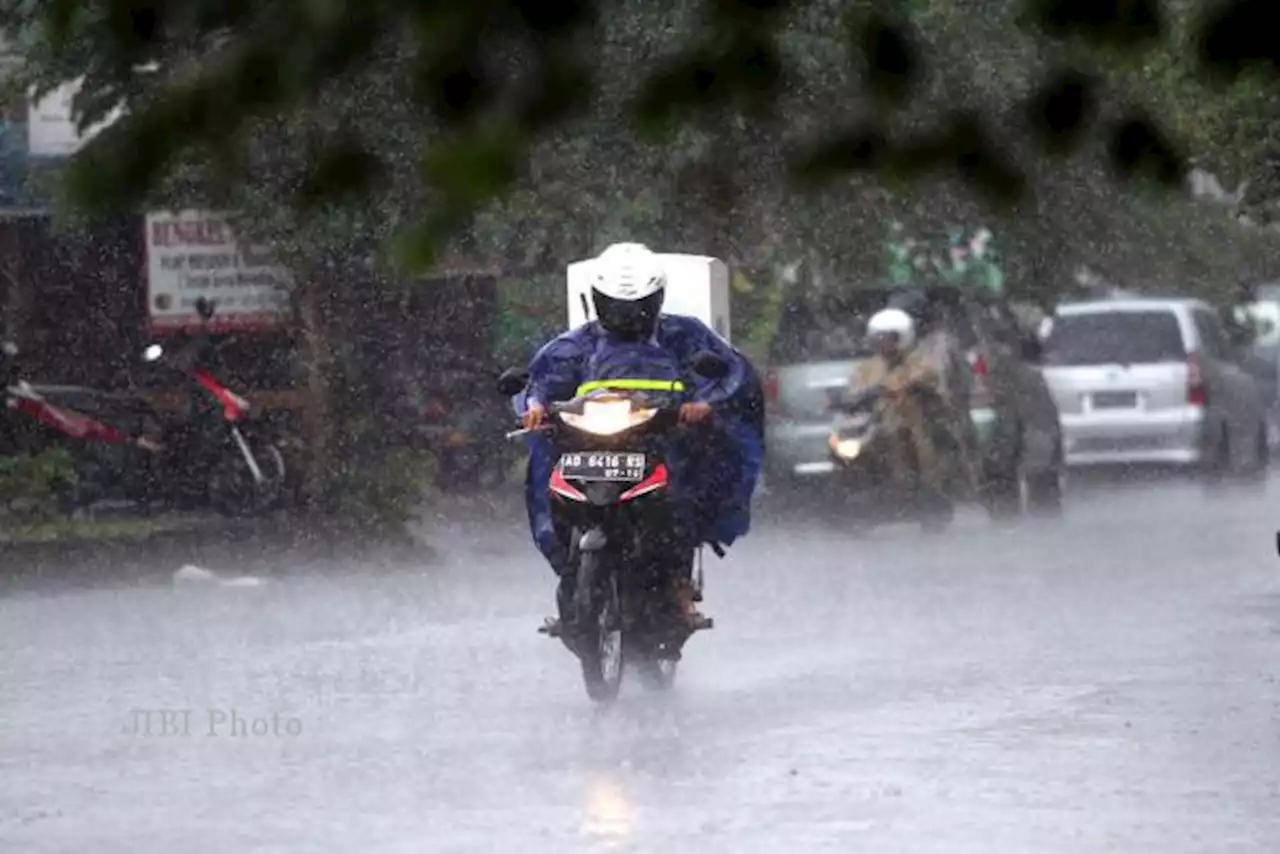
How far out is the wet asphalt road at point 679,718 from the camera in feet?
29.4

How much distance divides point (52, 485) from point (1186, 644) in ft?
29.7

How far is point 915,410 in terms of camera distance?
23.1 m

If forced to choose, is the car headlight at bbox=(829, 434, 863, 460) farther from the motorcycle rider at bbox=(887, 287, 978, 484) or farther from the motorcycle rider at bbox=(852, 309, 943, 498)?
the motorcycle rider at bbox=(887, 287, 978, 484)

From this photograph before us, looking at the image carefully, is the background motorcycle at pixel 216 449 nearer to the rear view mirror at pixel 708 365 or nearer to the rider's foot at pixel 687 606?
the rider's foot at pixel 687 606

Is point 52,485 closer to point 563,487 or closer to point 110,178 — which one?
point 563,487

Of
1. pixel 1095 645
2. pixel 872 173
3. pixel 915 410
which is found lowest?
pixel 915 410

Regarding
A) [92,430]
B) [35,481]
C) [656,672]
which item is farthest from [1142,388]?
[656,672]

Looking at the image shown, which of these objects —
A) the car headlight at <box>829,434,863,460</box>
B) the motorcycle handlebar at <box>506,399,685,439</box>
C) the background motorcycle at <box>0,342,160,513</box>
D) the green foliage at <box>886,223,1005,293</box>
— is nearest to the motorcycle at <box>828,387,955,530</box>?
the car headlight at <box>829,434,863,460</box>

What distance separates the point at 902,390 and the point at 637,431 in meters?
11.1

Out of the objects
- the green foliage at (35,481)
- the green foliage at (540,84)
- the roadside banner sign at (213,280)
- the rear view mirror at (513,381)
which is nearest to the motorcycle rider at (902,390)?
the roadside banner sign at (213,280)

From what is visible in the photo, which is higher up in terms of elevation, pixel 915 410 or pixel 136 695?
pixel 136 695

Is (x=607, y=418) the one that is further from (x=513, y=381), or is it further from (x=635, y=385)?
(x=513, y=381)

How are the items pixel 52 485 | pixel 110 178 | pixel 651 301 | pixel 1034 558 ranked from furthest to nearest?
1. pixel 52 485
2. pixel 1034 558
3. pixel 651 301
4. pixel 110 178

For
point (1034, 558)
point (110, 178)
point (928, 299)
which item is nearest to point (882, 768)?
point (110, 178)
